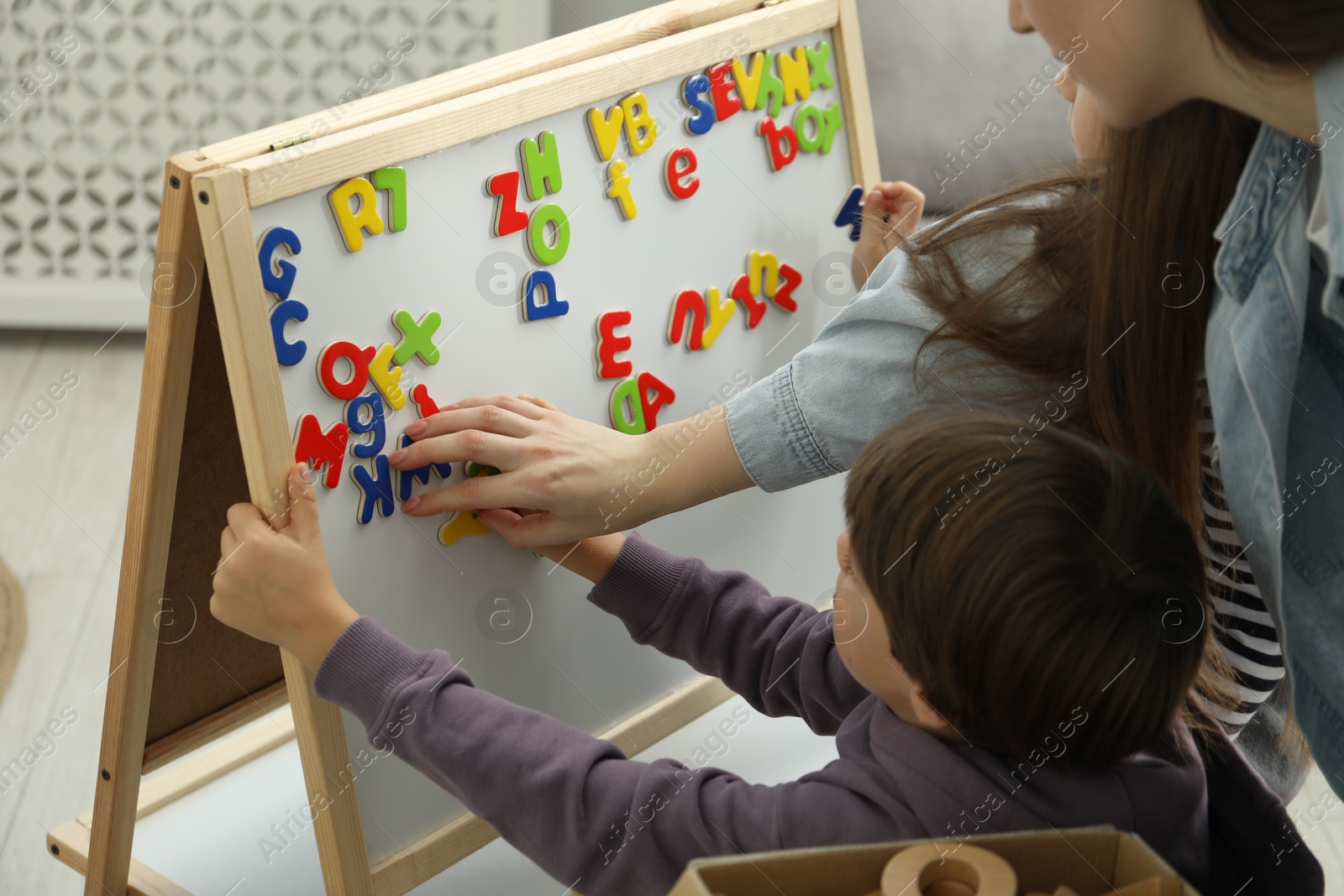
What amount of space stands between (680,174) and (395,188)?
0.91ft

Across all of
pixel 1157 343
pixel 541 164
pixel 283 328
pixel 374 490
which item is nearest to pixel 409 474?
pixel 374 490

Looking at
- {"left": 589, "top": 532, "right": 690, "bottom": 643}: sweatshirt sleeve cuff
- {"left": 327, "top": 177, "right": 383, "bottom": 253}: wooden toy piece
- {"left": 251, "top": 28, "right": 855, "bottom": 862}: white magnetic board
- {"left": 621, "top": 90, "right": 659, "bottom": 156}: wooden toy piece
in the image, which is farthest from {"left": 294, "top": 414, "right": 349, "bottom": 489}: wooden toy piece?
{"left": 621, "top": 90, "right": 659, "bottom": 156}: wooden toy piece

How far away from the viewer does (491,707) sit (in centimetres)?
72

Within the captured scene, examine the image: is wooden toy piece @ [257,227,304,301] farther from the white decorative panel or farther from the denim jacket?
the white decorative panel

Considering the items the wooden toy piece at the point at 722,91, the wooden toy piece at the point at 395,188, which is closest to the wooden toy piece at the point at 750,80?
the wooden toy piece at the point at 722,91

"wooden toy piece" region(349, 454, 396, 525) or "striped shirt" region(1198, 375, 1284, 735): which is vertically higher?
"wooden toy piece" region(349, 454, 396, 525)

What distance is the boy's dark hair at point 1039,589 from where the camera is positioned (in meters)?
0.57

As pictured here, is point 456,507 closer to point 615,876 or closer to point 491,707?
point 491,707

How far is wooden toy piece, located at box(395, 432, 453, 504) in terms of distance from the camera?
80 centimetres

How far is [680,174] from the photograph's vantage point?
96 centimetres

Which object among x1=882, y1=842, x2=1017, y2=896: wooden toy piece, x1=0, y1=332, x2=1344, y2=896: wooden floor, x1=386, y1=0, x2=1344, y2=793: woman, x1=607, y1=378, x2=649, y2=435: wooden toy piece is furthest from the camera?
x1=0, y1=332, x2=1344, y2=896: wooden floor

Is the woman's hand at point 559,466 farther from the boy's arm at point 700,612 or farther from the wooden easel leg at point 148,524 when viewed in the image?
the wooden easel leg at point 148,524

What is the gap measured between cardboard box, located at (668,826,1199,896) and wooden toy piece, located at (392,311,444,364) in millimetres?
409

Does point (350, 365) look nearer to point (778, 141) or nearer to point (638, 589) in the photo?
point (638, 589)
